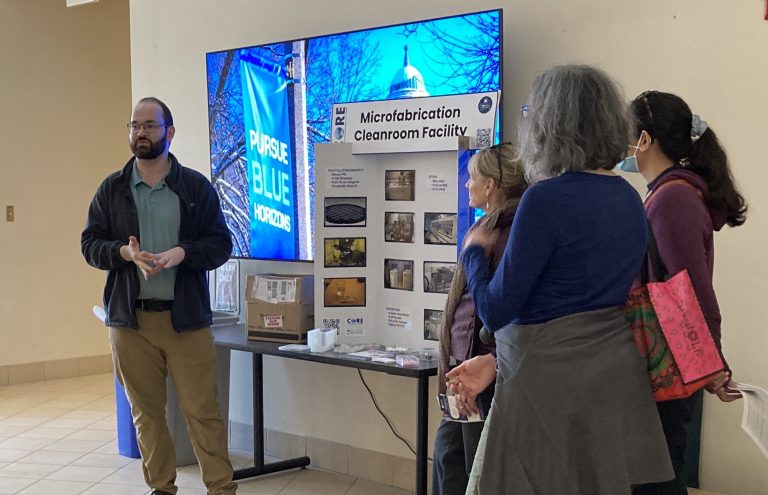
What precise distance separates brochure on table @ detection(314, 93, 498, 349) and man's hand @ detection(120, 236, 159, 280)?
686mm

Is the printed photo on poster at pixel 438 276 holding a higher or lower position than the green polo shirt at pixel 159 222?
lower

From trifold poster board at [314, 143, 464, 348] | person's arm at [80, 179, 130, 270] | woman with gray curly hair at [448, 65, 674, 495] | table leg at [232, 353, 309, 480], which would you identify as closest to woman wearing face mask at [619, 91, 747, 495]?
woman with gray curly hair at [448, 65, 674, 495]

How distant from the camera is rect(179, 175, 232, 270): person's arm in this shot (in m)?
3.15

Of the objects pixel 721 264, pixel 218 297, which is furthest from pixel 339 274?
pixel 721 264

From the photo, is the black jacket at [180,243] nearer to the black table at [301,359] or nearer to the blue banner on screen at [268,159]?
the black table at [301,359]

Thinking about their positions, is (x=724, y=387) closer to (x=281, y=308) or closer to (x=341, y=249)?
(x=341, y=249)

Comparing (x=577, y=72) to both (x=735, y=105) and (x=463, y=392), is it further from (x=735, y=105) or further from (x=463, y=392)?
(x=735, y=105)

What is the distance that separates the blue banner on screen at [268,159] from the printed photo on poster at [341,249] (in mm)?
577

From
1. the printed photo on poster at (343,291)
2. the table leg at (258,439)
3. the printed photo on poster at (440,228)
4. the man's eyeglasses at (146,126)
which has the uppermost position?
the man's eyeglasses at (146,126)

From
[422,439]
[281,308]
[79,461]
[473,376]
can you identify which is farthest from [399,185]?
[79,461]

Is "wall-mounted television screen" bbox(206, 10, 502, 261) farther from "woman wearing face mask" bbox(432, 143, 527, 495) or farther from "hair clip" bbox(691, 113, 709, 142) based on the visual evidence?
"hair clip" bbox(691, 113, 709, 142)

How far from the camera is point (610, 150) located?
5.61 feet

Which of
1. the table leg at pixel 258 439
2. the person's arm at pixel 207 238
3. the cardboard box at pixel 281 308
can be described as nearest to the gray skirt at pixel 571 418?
the person's arm at pixel 207 238

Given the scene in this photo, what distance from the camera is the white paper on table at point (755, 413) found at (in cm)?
189
